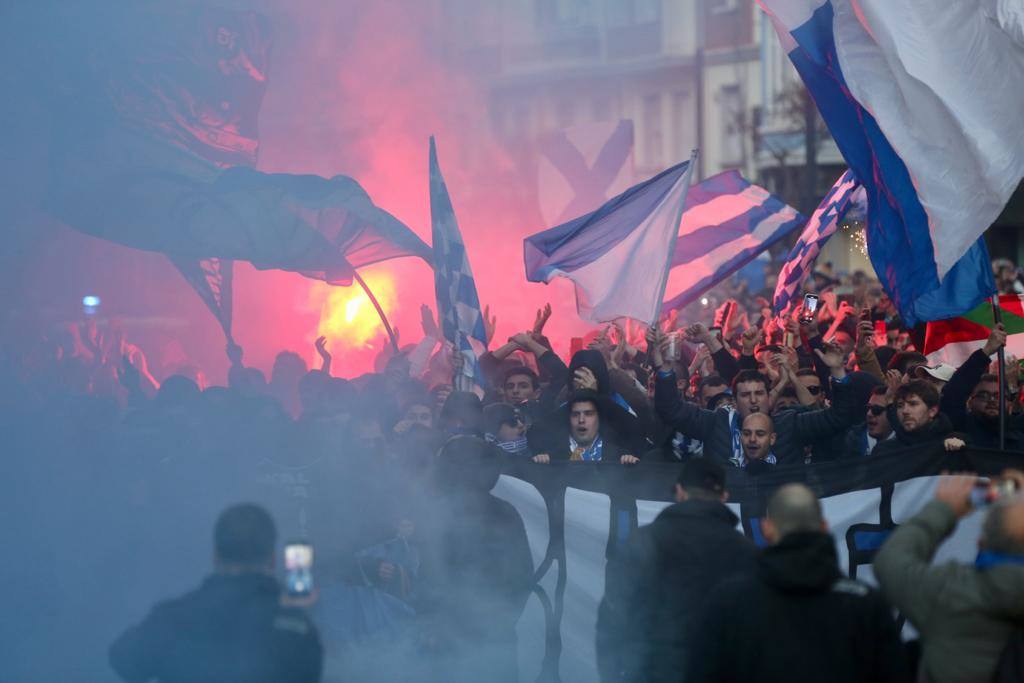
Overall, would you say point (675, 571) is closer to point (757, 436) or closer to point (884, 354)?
point (757, 436)

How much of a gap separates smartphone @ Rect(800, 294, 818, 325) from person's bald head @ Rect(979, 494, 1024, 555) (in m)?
4.78

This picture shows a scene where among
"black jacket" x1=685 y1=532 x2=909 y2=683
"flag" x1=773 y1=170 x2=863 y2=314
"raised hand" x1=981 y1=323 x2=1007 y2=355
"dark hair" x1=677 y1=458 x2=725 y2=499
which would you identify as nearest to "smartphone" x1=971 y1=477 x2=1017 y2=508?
"black jacket" x1=685 y1=532 x2=909 y2=683

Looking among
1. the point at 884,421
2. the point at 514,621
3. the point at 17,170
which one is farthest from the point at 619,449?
the point at 17,170

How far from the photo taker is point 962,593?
293 cm

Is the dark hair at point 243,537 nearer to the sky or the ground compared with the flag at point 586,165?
nearer to the ground

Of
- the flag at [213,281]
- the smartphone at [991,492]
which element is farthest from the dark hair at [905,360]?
the flag at [213,281]

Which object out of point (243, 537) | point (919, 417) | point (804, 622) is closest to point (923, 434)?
point (919, 417)

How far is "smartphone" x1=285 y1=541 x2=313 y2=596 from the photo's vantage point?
2648 millimetres

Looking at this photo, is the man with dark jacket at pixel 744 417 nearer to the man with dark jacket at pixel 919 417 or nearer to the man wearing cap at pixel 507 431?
the man with dark jacket at pixel 919 417

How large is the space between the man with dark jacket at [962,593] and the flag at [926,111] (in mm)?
2696

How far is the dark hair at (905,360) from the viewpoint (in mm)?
6496

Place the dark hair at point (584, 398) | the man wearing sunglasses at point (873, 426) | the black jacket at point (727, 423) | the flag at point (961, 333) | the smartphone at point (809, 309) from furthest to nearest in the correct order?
the smartphone at point (809, 309) → the flag at point (961, 333) → the man wearing sunglasses at point (873, 426) → the black jacket at point (727, 423) → the dark hair at point (584, 398)

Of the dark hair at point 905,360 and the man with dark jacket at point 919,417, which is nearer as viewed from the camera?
the man with dark jacket at point 919,417

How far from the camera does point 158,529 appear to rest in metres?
5.59
